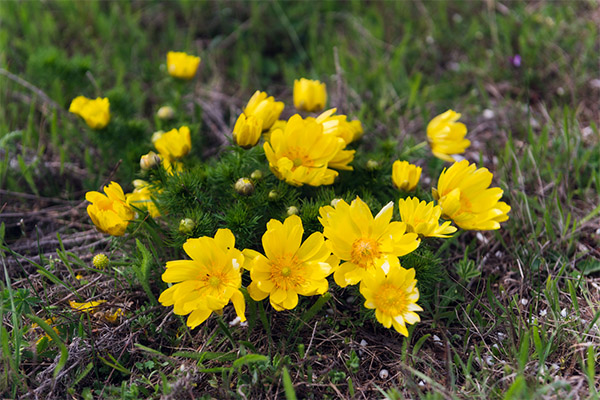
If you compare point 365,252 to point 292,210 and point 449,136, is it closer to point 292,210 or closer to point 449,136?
point 292,210

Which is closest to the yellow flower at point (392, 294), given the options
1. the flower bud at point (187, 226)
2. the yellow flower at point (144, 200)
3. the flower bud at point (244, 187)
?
the flower bud at point (244, 187)

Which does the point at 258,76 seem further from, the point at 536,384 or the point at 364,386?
the point at 536,384

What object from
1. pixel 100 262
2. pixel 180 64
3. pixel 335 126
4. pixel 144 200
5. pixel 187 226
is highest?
pixel 335 126

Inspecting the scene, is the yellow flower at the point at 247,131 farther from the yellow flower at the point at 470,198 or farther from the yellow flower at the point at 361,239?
the yellow flower at the point at 470,198

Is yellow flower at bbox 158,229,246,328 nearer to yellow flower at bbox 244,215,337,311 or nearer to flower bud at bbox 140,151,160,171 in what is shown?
yellow flower at bbox 244,215,337,311

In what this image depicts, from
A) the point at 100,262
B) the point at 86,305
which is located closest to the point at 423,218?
the point at 100,262

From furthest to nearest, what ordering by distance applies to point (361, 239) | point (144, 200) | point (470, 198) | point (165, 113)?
point (165, 113)
point (144, 200)
point (470, 198)
point (361, 239)

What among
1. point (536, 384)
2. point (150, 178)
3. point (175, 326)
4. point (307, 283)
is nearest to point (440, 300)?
point (536, 384)

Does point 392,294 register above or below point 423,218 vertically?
below
